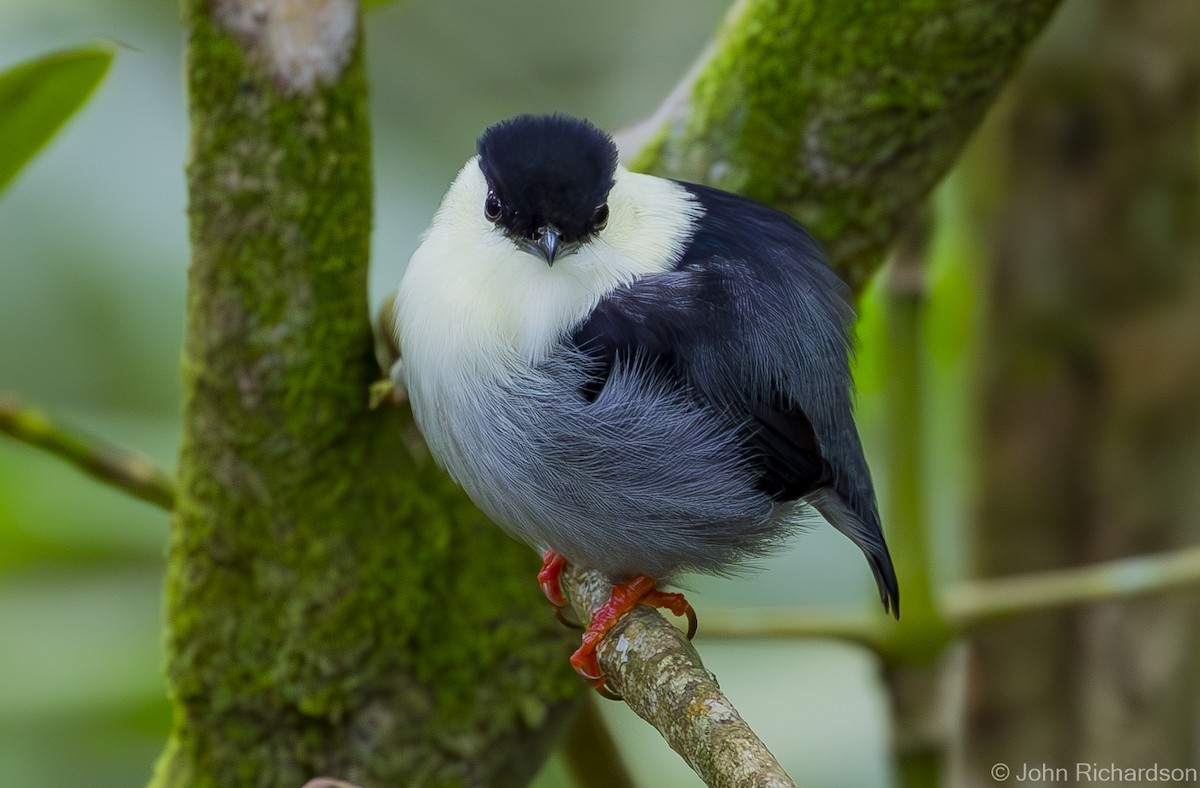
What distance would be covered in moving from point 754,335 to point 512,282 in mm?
400

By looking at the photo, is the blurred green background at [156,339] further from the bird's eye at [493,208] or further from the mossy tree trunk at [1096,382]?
the bird's eye at [493,208]

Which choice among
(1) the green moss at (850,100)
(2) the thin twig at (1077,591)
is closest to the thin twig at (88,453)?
(1) the green moss at (850,100)

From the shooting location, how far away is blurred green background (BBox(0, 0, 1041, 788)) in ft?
9.46

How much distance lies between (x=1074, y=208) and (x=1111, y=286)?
23cm

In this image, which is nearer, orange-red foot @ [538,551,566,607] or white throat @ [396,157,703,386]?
white throat @ [396,157,703,386]

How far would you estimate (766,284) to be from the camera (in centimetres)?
194

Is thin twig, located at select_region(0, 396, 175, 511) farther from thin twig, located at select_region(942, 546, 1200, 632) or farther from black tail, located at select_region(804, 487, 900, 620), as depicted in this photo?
thin twig, located at select_region(942, 546, 1200, 632)

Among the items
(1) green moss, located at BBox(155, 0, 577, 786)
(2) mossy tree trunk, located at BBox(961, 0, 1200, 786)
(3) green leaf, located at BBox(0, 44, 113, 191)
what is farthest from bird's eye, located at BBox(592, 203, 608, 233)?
(2) mossy tree trunk, located at BBox(961, 0, 1200, 786)

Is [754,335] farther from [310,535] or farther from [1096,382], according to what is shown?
[1096,382]

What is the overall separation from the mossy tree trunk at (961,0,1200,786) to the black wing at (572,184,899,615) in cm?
137

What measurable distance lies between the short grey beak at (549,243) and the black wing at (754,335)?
0.36 ft

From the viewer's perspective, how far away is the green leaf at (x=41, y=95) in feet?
6.37

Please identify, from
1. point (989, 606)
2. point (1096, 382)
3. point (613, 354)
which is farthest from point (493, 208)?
point (1096, 382)

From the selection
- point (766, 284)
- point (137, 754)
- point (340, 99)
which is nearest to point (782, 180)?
point (766, 284)
